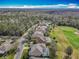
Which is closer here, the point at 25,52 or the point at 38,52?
the point at 38,52

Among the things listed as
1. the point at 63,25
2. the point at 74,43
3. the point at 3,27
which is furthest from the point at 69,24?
the point at 74,43

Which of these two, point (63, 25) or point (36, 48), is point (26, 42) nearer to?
point (36, 48)

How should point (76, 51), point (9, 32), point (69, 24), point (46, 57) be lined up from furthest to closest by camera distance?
point (69, 24) → point (9, 32) → point (76, 51) → point (46, 57)

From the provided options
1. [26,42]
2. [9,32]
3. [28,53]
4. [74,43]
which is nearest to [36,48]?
[28,53]

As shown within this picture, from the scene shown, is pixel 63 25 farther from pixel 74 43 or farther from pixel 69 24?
pixel 74 43

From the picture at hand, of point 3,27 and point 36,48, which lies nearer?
point 36,48

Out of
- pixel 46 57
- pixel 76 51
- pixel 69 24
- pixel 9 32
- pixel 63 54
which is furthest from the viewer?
pixel 69 24

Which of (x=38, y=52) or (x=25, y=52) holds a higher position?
(x=38, y=52)

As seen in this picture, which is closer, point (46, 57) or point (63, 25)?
point (46, 57)

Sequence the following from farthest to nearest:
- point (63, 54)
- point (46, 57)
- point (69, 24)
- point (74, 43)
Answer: point (69, 24) < point (74, 43) < point (63, 54) < point (46, 57)
